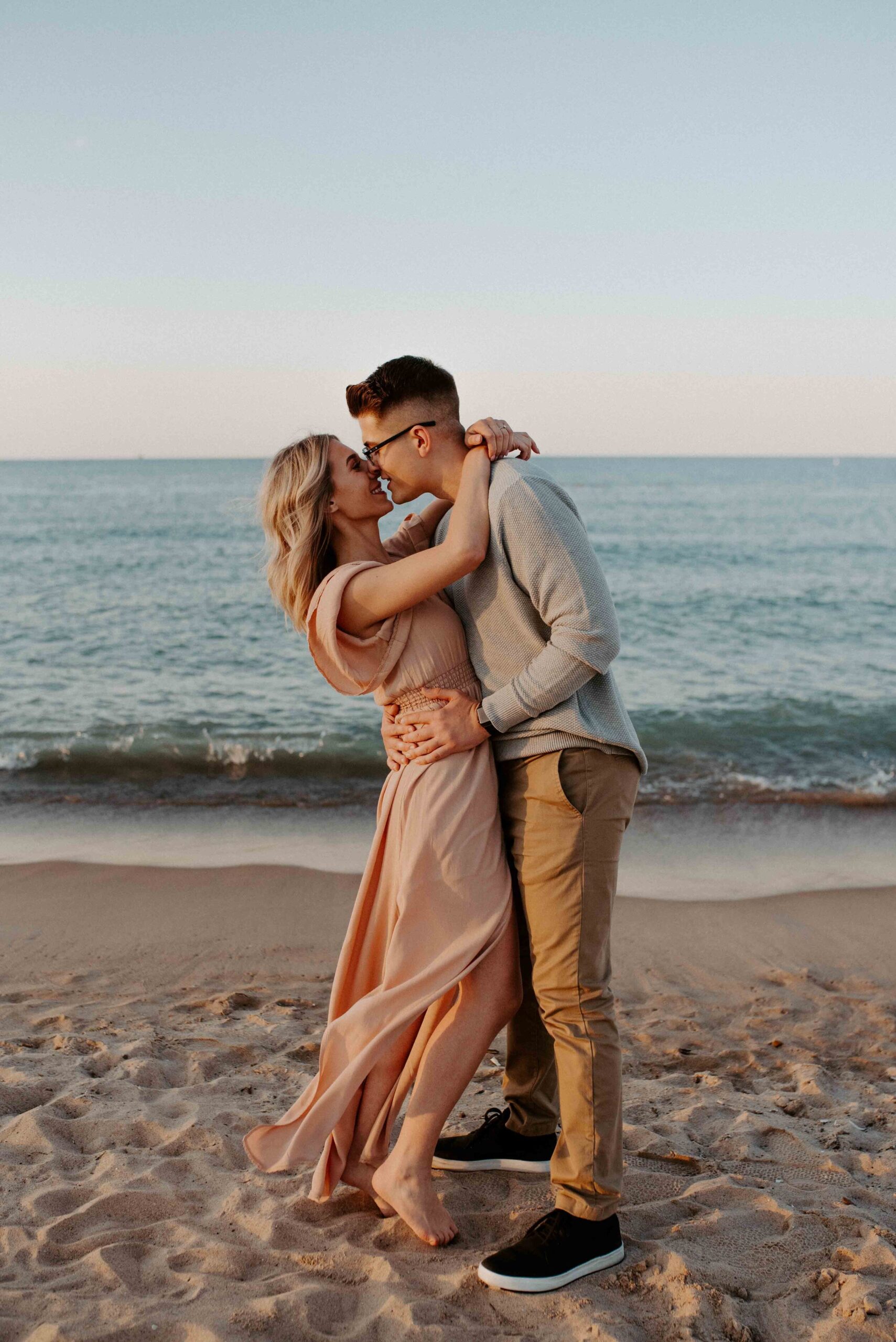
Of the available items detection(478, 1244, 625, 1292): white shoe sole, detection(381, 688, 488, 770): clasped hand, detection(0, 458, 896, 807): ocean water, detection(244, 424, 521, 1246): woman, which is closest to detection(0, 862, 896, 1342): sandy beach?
detection(478, 1244, 625, 1292): white shoe sole

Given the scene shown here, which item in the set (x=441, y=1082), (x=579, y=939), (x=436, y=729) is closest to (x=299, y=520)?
(x=436, y=729)

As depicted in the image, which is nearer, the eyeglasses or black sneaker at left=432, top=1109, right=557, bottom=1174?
the eyeglasses

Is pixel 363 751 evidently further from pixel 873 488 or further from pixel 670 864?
pixel 873 488

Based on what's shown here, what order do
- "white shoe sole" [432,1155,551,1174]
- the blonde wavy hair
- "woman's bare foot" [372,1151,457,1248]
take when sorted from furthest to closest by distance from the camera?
"white shoe sole" [432,1155,551,1174]
the blonde wavy hair
"woman's bare foot" [372,1151,457,1248]

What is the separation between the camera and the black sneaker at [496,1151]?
3.26 meters

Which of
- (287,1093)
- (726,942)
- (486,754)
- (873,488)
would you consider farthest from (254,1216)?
(873,488)

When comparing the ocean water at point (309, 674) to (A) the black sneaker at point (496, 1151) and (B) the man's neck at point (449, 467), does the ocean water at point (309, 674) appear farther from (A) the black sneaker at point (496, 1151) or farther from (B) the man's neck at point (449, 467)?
(A) the black sneaker at point (496, 1151)

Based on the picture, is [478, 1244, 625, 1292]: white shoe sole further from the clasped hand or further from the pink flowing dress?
the clasped hand

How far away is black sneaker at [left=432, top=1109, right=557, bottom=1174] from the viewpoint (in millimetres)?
3264

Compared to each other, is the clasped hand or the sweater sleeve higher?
the sweater sleeve

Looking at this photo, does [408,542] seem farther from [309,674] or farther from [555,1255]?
[309,674]

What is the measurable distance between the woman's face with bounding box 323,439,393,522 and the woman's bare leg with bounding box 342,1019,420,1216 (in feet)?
4.83

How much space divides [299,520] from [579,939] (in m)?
1.38

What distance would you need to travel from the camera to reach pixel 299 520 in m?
2.96
